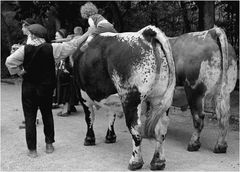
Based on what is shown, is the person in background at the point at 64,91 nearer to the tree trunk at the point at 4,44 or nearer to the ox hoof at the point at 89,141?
the ox hoof at the point at 89,141

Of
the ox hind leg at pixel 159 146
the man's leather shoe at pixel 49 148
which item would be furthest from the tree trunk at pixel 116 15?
the ox hind leg at pixel 159 146

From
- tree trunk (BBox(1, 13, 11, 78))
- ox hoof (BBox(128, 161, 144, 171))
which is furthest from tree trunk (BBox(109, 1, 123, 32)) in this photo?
ox hoof (BBox(128, 161, 144, 171))

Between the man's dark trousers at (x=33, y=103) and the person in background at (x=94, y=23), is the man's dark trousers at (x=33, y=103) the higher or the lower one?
the lower one

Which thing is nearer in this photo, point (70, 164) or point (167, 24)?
point (70, 164)

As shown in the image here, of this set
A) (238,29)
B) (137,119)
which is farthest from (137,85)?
(238,29)

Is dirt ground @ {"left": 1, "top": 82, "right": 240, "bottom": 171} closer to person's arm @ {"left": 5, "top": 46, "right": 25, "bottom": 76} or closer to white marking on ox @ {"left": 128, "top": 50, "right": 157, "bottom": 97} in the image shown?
white marking on ox @ {"left": 128, "top": 50, "right": 157, "bottom": 97}

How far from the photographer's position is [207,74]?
5.47 m

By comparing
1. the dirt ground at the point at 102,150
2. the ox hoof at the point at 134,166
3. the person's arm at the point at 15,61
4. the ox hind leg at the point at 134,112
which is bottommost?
the dirt ground at the point at 102,150

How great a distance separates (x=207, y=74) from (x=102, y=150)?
187 centimetres

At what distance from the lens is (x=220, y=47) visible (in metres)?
5.49

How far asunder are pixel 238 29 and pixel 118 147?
18.7 ft

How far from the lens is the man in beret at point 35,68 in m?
5.19

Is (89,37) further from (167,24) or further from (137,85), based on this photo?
(167,24)

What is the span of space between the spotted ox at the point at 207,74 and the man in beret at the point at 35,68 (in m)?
1.50
